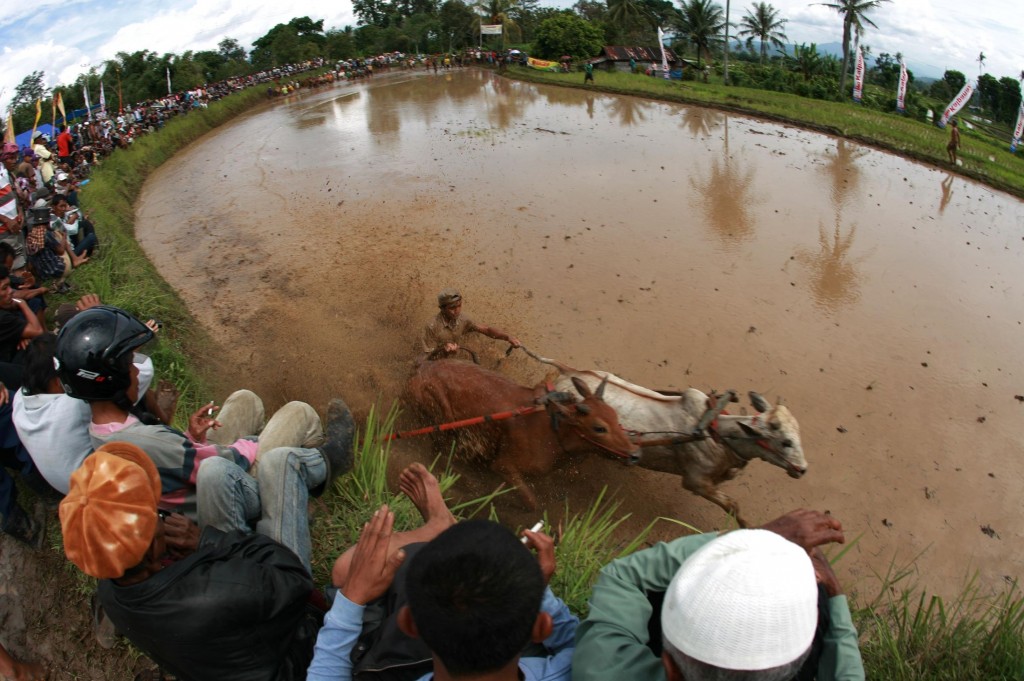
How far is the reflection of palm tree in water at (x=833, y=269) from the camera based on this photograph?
8195mm

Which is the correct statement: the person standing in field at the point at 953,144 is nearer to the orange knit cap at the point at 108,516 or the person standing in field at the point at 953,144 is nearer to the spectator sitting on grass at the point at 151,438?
the spectator sitting on grass at the point at 151,438

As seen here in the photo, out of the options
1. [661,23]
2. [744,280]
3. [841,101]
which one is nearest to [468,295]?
[744,280]

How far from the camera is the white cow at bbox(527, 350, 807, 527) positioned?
4.41 meters

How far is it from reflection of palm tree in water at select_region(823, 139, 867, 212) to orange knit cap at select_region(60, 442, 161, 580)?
40.6 ft

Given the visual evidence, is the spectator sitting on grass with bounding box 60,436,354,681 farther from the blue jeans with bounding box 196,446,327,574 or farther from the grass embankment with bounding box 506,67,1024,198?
the grass embankment with bounding box 506,67,1024,198

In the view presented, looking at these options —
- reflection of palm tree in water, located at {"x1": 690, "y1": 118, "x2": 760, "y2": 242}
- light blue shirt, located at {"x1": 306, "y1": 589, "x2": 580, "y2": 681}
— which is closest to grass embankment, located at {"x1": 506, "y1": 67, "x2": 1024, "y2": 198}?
reflection of palm tree in water, located at {"x1": 690, "y1": 118, "x2": 760, "y2": 242}

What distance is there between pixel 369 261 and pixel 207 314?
93.5 inches

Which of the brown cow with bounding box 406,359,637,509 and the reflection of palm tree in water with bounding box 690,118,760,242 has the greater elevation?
the reflection of palm tree in water with bounding box 690,118,760,242

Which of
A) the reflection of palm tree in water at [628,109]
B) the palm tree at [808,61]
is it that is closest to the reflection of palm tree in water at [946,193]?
the reflection of palm tree in water at [628,109]

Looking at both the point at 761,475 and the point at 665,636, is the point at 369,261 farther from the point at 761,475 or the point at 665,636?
the point at 665,636

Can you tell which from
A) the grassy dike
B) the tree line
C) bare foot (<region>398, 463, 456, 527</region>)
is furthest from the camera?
the tree line

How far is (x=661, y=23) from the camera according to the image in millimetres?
49094

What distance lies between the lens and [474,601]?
144 cm

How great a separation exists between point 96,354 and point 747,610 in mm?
2686
